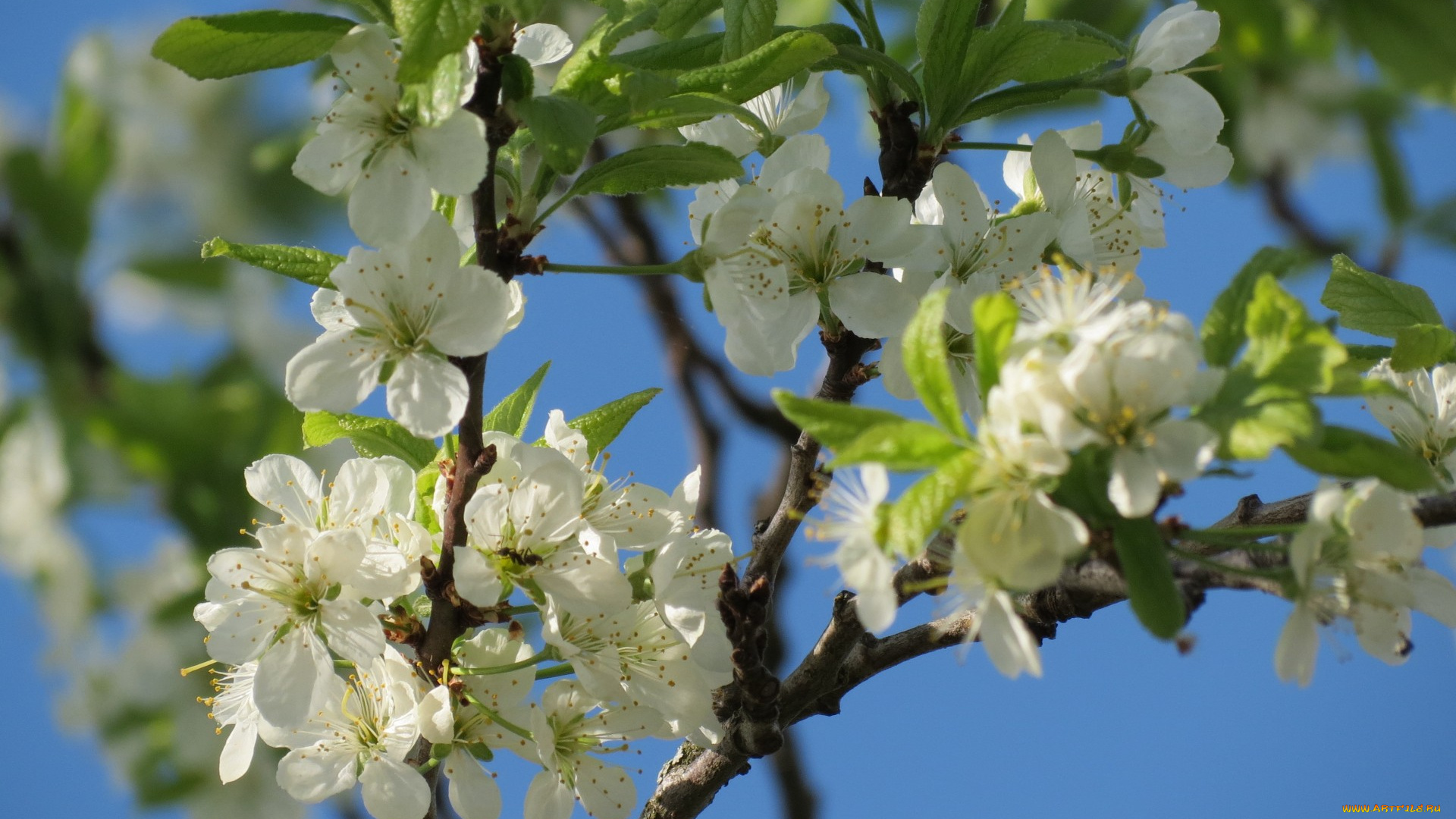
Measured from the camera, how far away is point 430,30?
3.80 ft

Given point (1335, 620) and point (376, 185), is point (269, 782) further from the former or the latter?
point (1335, 620)

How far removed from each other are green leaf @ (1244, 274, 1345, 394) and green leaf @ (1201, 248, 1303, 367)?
0.10 ft

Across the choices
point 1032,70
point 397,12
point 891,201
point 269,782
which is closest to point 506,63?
point 397,12

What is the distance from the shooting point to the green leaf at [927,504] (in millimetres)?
962

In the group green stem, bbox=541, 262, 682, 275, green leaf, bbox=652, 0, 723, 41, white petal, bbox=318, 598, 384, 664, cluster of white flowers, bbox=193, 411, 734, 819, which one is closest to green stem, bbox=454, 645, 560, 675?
cluster of white flowers, bbox=193, 411, 734, 819

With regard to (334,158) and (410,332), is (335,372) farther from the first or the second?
(334,158)

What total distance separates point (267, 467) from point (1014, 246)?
909mm

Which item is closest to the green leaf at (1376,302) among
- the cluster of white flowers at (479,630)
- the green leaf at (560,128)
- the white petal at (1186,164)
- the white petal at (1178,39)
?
the white petal at (1186,164)

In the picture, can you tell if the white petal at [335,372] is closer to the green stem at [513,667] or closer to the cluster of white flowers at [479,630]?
the cluster of white flowers at [479,630]

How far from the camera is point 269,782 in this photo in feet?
13.0

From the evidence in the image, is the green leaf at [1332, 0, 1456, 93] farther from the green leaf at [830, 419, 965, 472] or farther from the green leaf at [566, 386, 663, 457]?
the green leaf at [830, 419, 965, 472]

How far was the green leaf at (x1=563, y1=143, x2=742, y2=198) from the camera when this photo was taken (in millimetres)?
1378

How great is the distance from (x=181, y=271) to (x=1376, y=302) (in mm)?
4428

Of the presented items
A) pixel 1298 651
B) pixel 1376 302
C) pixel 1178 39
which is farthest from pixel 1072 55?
pixel 1298 651
